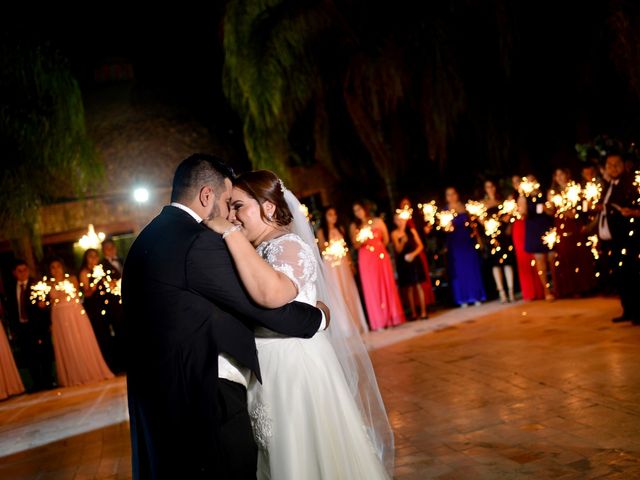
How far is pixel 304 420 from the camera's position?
3219mm

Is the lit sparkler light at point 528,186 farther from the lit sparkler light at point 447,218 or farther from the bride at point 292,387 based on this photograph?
the bride at point 292,387

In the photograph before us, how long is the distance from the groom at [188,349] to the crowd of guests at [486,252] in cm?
717

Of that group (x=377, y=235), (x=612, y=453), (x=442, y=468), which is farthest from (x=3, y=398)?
(x=612, y=453)

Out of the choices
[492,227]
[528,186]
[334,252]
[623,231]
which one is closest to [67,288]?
[334,252]

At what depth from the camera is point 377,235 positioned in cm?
1162

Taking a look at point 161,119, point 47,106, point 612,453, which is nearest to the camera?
point 612,453

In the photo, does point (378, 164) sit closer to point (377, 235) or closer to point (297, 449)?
point (377, 235)

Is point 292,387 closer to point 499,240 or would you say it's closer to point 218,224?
point 218,224

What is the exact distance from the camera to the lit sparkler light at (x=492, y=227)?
34.8 feet

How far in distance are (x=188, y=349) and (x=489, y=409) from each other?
323 cm

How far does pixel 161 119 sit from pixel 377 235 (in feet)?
36.5

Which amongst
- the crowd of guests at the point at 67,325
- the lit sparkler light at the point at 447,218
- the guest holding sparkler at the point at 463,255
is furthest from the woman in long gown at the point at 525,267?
the crowd of guests at the point at 67,325

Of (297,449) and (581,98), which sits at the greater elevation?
Result: (581,98)

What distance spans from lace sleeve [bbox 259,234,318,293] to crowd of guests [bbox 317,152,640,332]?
21.5ft
